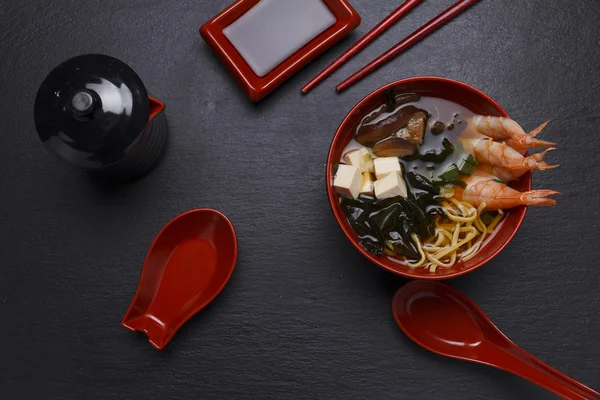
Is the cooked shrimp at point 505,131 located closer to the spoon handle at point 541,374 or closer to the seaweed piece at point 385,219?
the seaweed piece at point 385,219

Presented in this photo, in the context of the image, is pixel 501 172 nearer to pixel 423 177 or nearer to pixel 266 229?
pixel 423 177

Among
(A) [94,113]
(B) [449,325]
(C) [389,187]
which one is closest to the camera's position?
(A) [94,113]

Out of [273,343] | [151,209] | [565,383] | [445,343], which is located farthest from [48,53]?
[565,383]

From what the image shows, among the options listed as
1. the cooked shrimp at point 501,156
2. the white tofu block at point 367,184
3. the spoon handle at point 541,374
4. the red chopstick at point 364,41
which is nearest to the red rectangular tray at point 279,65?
the red chopstick at point 364,41

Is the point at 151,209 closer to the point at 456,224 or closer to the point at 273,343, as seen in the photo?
the point at 273,343

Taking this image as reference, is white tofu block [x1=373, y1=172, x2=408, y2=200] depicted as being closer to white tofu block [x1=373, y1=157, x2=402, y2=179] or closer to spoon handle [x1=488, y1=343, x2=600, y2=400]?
white tofu block [x1=373, y1=157, x2=402, y2=179]

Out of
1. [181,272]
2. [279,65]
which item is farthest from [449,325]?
[279,65]
